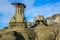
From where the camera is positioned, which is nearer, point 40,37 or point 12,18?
point 40,37

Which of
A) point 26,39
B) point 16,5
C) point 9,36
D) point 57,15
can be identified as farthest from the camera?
point 57,15

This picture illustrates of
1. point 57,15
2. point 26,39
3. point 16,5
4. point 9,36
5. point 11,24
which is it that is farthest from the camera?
point 57,15

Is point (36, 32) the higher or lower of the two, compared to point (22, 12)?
lower

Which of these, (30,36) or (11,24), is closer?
(30,36)

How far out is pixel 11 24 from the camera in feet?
194

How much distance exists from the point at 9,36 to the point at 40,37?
989cm

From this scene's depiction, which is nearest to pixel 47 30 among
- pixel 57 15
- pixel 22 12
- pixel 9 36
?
pixel 9 36

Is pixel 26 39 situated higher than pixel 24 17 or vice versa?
pixel 24 17

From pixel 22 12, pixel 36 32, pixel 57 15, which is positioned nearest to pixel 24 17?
pixel 22 12

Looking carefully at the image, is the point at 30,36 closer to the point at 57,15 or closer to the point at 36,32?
the point at 36,32

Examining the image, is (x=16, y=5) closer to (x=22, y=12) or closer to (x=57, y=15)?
(x=22, y=12)

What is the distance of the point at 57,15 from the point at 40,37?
40.1 meters

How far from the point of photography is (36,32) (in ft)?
164

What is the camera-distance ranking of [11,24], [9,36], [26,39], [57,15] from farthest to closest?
[57,15] < [11,24] < [26,39] < [9,36]
